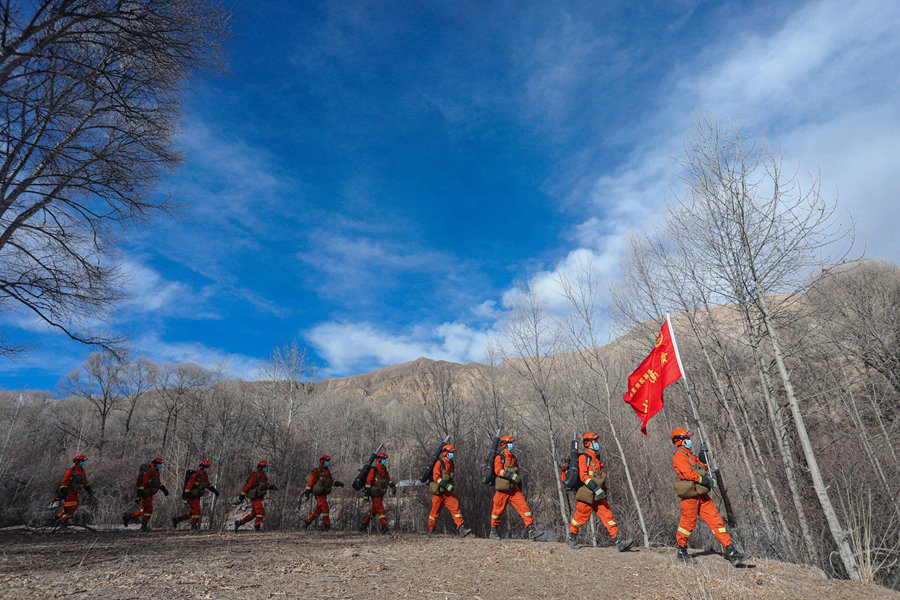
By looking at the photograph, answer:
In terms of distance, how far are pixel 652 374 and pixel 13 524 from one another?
28.4m

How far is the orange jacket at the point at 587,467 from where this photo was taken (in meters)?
8.40

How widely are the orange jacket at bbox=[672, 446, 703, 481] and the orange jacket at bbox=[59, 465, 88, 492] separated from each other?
14.6m

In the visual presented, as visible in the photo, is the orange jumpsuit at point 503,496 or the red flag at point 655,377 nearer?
the red flag at point 655,377

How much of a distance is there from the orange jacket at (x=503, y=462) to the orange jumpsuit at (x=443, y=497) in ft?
4.79

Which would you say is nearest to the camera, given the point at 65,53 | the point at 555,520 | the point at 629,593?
the point at 629,593

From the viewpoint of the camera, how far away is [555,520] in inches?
670

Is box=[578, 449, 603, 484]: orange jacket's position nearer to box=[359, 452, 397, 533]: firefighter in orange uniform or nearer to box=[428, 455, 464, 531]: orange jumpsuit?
box=[428, 455, 464, 531]: orange jumpsuit

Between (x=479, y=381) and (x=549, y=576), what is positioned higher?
(x=479, y=381)

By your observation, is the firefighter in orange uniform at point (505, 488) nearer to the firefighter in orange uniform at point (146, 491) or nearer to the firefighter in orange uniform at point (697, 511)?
the firefighter in orange uniform at point (697, 511)

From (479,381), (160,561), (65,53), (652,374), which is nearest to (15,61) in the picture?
(65,53)

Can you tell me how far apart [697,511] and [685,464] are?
2.54 feet

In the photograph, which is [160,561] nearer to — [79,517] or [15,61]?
[15,61]

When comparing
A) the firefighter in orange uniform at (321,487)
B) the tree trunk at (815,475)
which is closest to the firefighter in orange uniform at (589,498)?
the tree trunk at (815,475)

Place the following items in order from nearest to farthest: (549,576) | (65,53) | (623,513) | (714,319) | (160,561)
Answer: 1. (549,576)
2. (160,561)
3. (65,53)
4. (714,319)
5. (623,513)
